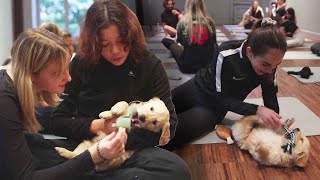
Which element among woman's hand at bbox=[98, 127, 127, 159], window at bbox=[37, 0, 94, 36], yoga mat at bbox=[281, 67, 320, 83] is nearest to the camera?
woman's hand at bbox=[98, 127, 127, 159]

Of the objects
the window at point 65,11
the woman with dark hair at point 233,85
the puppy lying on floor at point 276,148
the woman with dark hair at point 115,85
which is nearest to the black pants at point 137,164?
the woman with dark hair at point 115,85

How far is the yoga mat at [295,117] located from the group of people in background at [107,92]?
8 cm

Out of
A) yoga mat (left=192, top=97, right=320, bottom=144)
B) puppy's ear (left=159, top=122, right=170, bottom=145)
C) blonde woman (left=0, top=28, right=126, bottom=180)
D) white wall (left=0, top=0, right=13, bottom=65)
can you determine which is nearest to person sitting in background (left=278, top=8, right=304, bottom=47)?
yoga mat (left=192, top=97, right=320, bottom=144)

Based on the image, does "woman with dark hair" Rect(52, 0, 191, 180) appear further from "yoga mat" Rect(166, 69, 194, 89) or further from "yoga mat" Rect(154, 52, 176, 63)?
"yoga mat" Rect(154, 52, 176, 63)

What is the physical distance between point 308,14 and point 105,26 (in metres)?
7.15

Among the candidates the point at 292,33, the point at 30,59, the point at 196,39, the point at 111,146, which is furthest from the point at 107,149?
the point at 292,33

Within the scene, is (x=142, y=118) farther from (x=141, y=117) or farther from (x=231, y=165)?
(x=231, y=165)

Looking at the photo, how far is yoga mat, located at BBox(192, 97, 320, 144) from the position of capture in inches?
88.4

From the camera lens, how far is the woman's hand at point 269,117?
6.18 ft

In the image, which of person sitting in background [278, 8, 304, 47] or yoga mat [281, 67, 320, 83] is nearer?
yoga mat [281, 67, 320, 83]

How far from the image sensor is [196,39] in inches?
149

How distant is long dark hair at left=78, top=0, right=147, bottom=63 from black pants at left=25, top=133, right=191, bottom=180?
1.33 ft

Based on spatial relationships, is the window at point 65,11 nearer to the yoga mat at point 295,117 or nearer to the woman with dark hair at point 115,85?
the yoga mat at point 295,117

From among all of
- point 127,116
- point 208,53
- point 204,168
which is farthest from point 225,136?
point 208,53
